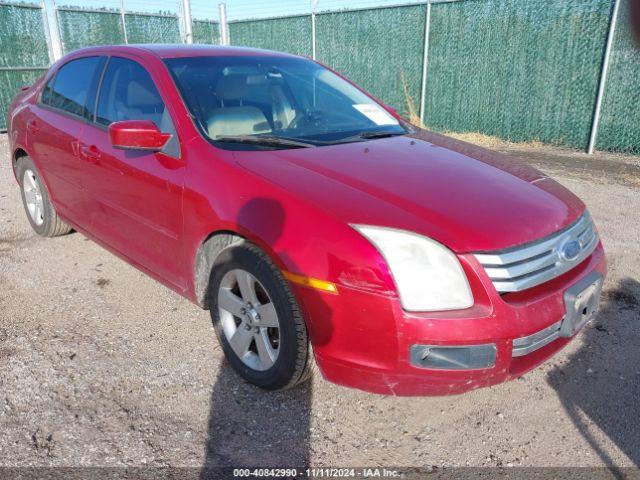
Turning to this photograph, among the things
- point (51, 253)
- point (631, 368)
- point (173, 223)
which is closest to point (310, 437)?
point (173, 223)

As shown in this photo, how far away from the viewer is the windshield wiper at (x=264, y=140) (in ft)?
9.52

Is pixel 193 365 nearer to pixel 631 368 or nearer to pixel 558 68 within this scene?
pixel 631 368

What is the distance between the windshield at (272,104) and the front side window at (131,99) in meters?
0.17

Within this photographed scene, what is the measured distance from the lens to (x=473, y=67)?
10.2m

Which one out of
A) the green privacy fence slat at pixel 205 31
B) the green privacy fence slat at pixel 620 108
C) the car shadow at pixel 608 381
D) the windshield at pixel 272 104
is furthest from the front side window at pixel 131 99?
the green privacy fence slat at pixel 205 31

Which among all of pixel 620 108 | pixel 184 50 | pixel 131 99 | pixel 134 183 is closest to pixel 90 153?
pixel 131 99

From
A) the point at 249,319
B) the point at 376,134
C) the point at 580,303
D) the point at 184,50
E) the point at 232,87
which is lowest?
the point at 249,319

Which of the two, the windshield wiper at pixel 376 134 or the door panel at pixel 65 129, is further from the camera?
the door panel at pixel 65 129

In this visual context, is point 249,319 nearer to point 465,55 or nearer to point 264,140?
point 264,140

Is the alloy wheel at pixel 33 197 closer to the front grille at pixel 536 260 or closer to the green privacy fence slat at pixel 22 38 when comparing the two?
the front grille at pixel 536 260

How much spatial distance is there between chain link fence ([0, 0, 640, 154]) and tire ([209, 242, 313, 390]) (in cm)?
731

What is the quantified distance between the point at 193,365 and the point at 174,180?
3.32 feet

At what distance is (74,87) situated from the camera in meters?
4.06

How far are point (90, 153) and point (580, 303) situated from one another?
10.1ft
